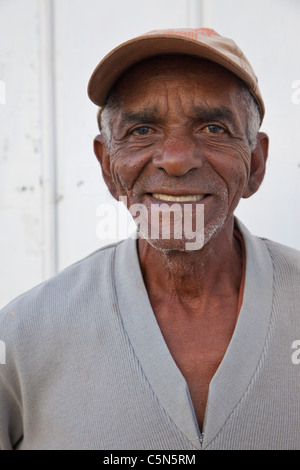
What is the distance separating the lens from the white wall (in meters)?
1.92

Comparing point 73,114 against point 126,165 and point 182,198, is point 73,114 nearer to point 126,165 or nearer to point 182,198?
point 126,165

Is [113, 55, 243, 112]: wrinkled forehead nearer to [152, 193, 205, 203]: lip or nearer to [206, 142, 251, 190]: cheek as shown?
[206, 142, 251, 190]: cheek

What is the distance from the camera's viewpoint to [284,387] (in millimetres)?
1158

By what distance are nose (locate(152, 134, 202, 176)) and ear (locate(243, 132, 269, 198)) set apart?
11.0 inches

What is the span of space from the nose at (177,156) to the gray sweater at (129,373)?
13.0 inches

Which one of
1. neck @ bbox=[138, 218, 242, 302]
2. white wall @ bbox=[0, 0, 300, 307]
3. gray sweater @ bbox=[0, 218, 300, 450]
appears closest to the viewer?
gray sweater @ bbox=[0, 218, 300, 450]

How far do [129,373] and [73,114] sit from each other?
1.27 meters

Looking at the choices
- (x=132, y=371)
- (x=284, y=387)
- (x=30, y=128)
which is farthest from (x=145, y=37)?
(x=30, y=128)

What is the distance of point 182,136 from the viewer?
1.19 meters

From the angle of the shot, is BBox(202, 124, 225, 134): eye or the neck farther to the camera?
the neck

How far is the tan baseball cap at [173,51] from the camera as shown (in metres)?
1.13

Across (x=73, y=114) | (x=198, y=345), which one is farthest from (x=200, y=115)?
(x=73, y=114)

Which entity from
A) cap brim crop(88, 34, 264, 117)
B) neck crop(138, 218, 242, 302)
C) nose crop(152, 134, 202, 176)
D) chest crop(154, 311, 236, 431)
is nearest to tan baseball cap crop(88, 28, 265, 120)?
cap brim crop(88, 34, 264, 117)

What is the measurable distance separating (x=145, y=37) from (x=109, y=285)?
0.66 metres
